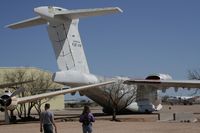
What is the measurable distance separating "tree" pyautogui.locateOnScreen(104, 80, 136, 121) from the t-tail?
399cm

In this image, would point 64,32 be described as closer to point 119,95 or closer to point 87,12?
point 87,12

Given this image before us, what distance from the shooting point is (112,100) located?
39.1 m

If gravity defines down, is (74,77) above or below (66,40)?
below

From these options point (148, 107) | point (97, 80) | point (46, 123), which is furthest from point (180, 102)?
point (46, 123)

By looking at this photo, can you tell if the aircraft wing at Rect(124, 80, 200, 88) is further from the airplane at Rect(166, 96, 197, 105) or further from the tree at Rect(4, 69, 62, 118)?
the airplane at Rect(166, 96, 197, 105)

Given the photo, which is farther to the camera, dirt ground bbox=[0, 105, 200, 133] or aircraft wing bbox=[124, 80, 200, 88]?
aircraft wing bbox=[124, 80, 200, 88]

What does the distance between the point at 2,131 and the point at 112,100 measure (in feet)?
58.0

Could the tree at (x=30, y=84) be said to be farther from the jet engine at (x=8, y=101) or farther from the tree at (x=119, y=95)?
the jet engine at (x=8, y=101)

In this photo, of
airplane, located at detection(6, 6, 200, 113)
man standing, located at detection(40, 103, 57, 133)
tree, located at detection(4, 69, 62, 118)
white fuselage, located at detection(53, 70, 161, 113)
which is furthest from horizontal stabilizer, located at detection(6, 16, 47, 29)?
man standing, located at detection(40, 103, 57, 133)

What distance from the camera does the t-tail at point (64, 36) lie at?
3178 centimetres

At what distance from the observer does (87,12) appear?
98.2 ft

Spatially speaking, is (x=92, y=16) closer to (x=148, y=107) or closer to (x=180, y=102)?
(x=148, y=107)

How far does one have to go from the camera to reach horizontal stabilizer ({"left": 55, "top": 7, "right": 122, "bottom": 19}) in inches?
1134

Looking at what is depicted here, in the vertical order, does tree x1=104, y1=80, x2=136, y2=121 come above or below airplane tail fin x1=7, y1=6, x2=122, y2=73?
below
